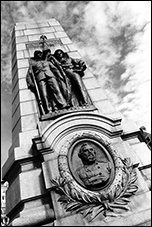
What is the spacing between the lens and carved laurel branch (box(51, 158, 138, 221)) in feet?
10.6

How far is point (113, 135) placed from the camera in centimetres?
430

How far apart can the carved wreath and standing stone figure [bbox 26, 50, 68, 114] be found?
200 centimetres

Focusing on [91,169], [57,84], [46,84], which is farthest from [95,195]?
[46,84]

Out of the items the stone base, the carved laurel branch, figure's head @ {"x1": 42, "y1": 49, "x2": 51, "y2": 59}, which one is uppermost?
figure's head @ {"x1": 42, "y1": 49, "x2": 51, "y2": 59}

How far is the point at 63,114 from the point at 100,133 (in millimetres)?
1157

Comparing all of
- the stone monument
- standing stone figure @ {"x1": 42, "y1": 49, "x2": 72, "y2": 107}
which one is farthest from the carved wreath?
standing stone figure @ {"x1": 42, "y1": 49, "x2": 72, "y2": 107}

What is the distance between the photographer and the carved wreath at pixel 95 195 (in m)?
3.23

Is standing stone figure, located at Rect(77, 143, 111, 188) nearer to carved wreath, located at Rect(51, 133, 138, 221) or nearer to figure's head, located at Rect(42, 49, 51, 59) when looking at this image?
carved wreath, located at Rect(51, 133, 138, 221)

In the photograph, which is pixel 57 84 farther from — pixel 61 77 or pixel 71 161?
pixel 71 161

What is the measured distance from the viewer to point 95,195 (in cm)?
331

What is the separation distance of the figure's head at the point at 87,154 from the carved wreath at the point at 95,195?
1.23 ft

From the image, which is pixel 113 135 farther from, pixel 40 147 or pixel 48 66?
pixel 48 66

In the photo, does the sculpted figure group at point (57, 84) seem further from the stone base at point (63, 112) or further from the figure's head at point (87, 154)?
the figure's head at point (87, 154)

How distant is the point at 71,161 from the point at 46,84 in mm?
2758
